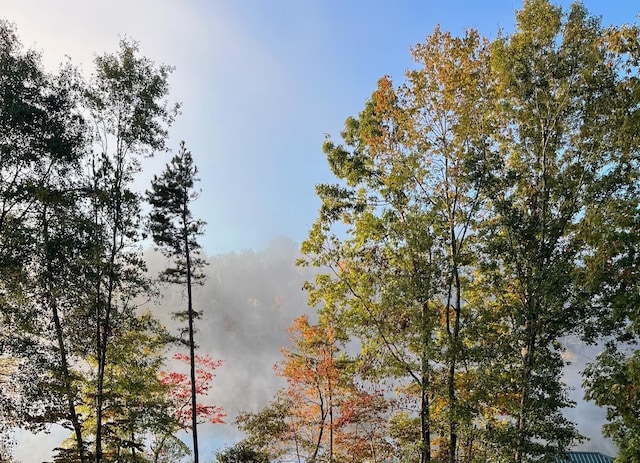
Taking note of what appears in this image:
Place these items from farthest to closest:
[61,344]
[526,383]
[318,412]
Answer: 1. [318,412]
2. [61,344]
3. [526,383]

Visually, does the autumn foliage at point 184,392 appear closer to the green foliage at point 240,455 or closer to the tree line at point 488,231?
the green foliage at point 240,455

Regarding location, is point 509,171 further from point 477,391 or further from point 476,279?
point 477,391

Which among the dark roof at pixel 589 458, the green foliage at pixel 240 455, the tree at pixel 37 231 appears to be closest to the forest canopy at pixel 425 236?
the tree at pixel 37 231

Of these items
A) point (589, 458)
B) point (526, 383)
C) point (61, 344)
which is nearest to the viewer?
point (526, 383)

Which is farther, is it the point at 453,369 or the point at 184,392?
the point at 184,392

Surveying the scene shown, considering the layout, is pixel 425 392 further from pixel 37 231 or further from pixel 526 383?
pixel 37 231

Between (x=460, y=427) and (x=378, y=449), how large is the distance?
22.4ft

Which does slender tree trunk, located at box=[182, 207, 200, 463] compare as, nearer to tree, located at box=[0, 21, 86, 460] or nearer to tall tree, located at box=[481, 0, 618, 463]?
tree, located at box=[0, 21, 86, 460]

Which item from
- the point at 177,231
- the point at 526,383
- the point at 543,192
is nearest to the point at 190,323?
the point at 177,231

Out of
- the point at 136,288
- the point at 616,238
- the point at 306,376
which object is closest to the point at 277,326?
the point at 306,376

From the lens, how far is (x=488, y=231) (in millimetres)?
9945

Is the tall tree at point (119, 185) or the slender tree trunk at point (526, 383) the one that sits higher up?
the tall tree at point (119, 185)

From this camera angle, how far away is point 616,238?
606cm

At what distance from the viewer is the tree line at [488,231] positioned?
8.76 meters
